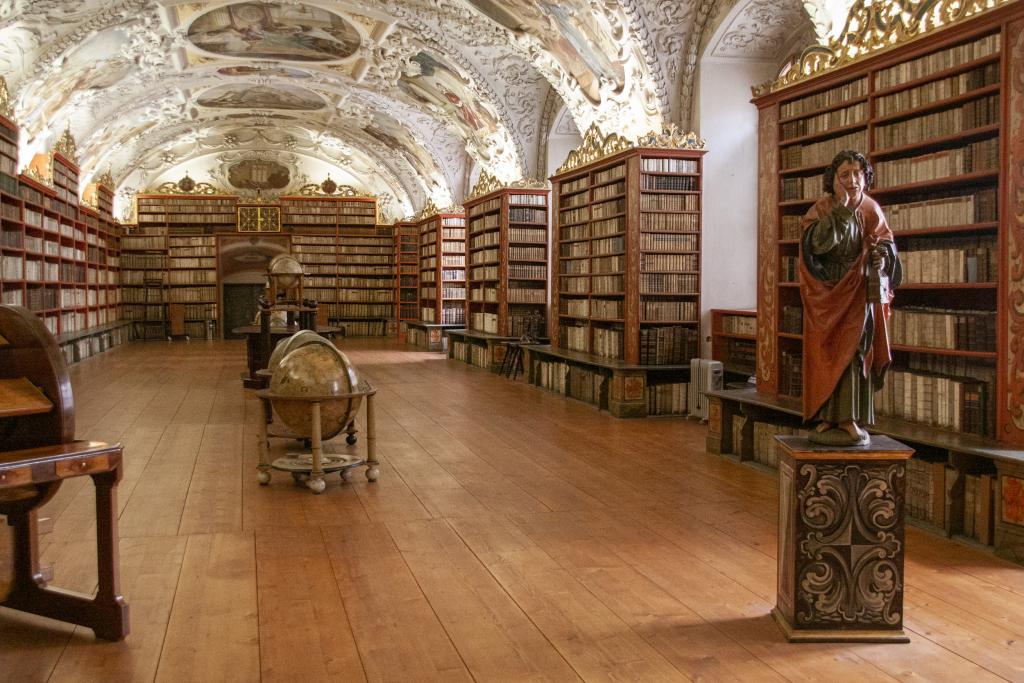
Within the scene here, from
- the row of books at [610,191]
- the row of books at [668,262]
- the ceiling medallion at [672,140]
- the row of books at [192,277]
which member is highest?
the ceiling medallion at [672,140]

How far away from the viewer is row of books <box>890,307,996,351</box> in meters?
6.02

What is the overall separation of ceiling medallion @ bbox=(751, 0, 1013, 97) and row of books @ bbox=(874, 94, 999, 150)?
0.57m

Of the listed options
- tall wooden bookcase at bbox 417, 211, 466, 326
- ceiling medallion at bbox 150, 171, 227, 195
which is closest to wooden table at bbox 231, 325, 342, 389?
tall wooden bookcase at bbox 417, 211, 466, 326

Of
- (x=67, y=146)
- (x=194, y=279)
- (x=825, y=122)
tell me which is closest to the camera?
(x=825, y=122)

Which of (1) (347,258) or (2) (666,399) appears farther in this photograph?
(1) (347,258)

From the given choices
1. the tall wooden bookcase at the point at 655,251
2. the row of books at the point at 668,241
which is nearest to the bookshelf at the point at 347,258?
the tall wooden bookcase at the point at 655,251

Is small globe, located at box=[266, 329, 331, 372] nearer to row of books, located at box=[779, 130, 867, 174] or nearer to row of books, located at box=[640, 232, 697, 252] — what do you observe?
row of books, located at box=[779, 130, 867, 174]

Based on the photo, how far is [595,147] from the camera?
40.7ft

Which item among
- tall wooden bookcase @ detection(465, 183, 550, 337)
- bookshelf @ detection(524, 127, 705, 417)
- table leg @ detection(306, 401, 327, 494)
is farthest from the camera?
tall wooden bookcase @ detection(465, 183, 550, 337)

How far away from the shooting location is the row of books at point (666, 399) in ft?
36.1

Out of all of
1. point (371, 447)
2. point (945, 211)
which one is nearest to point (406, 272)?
point (371, 447)

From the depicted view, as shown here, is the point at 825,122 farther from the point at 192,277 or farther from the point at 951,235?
the point at 192,277

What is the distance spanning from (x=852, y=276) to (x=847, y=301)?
0.11 metres

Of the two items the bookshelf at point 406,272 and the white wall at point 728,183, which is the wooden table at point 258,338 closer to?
the white wall at point 728,183
